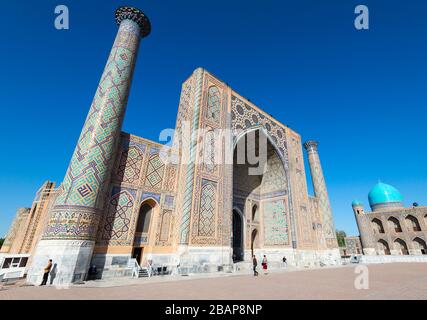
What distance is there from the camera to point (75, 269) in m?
6.02

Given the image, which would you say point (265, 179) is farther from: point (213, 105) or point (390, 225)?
point (390, 225)

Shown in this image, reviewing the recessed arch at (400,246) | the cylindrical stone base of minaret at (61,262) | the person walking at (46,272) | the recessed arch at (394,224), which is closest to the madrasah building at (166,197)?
the cylindrical stone base of minaret at (61,262)

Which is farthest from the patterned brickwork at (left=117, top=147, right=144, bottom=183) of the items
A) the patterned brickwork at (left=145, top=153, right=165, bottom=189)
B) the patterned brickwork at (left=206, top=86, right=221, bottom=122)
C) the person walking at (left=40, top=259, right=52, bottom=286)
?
the patterned brickwork at (left=206, top=86, right=221, bottom=122)

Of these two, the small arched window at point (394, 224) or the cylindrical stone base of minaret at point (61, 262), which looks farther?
the small arched window at point (394, 224)

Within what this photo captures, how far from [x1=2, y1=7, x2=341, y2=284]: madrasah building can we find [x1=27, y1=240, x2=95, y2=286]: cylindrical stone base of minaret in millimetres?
27

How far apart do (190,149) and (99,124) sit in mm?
3941

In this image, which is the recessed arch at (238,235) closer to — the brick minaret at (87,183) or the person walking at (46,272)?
the brick minaret at (87,183)

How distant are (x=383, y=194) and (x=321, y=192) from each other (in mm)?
18223

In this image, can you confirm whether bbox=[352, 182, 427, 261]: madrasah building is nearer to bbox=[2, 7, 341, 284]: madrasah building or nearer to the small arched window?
the small arched window

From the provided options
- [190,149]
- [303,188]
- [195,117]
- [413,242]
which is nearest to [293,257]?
[303,188]

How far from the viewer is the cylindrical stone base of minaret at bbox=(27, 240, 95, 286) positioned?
5.73 meters

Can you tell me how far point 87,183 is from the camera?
685cm

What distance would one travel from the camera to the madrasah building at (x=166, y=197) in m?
6.72
